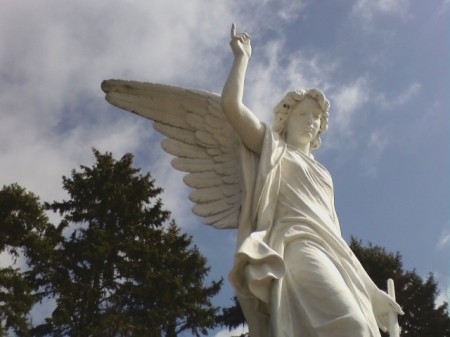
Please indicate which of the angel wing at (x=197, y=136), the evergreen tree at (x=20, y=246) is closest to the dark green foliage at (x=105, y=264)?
the evergreen tree at (x=20, y=246)

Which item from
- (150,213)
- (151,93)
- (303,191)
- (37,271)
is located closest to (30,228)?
(37,271)

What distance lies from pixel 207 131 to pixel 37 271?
572 inches

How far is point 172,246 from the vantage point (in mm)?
22547

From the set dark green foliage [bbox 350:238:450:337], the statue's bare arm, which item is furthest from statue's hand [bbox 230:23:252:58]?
dark green foliage [bbox 350:238:450:337]

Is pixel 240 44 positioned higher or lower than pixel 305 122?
higher

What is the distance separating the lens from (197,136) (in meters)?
7.42

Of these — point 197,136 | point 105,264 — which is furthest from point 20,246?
point 197,136

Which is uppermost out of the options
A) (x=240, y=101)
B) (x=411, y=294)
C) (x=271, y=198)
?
(x=411, y=294)

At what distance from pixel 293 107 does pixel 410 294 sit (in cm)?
1768

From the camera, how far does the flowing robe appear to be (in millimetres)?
5586

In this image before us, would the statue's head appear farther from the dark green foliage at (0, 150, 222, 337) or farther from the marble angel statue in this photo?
the dark green foliage at (0, 150, 222, 337)

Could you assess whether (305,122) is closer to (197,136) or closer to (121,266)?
(197,136)

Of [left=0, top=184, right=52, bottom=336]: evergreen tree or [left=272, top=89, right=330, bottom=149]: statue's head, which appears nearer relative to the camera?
[left=272, top=89, right=330, bottom=149]: statue's head

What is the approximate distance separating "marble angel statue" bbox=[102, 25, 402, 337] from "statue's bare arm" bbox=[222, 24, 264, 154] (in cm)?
1
